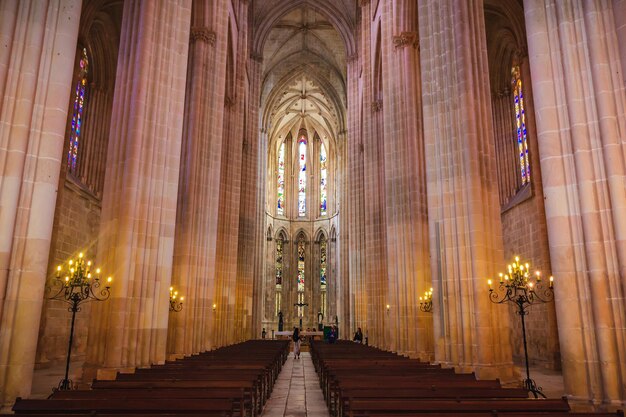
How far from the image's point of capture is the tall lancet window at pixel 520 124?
21.9 meters

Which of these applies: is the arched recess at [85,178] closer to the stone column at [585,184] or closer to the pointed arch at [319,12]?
the pointed arch at [319,12]

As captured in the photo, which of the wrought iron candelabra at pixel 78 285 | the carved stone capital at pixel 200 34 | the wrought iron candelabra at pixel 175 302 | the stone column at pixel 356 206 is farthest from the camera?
the stone column at pixel 356 206

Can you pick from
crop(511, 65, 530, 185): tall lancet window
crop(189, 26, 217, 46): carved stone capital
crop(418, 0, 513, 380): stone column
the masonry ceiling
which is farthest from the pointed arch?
crop(418, 0, 513, 380): stone column

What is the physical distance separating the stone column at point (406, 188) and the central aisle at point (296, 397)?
3.81 metres

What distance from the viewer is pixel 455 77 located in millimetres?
12922

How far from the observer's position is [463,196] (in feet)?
39.9

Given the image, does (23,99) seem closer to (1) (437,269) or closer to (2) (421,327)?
(1) (437,269)

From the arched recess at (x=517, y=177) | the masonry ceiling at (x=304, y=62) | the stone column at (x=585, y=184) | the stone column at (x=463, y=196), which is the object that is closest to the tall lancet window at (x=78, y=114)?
the stone column at (x=463, y=196)

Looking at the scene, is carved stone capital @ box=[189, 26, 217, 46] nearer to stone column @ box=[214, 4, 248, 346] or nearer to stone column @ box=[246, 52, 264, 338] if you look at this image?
stone column @ box=[214, 4, 248, 346]

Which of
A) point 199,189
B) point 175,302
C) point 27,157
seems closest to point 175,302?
point 175,302

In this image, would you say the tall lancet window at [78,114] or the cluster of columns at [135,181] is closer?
the cluster of columns at [135,181]

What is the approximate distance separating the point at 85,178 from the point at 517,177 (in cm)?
2017

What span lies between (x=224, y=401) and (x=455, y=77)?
10.3 meters

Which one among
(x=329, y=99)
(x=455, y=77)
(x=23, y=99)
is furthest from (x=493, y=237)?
(x=329, y=99)
